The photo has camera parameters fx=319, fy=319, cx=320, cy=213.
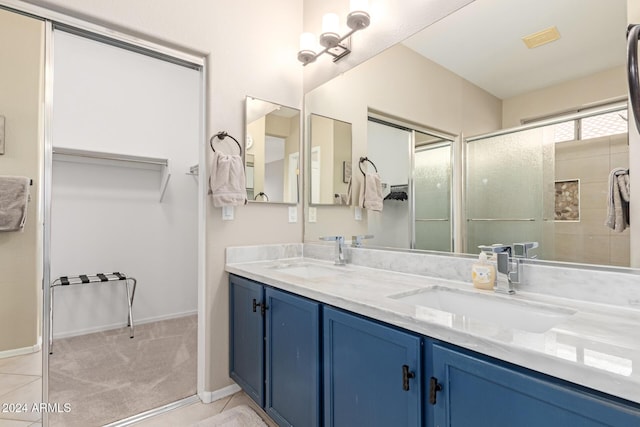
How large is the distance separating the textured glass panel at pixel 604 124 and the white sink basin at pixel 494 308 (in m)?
0.63

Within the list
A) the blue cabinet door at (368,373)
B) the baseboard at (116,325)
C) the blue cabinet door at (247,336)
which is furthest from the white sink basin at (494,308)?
the baseboard at (116,325)

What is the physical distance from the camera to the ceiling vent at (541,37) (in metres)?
1.23

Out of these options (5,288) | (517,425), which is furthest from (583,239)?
(5,288)

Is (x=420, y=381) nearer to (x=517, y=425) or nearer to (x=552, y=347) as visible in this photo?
(x=517, y=425)

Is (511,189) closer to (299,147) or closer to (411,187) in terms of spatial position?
(411,187)

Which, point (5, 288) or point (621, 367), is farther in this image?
point (5, 288)

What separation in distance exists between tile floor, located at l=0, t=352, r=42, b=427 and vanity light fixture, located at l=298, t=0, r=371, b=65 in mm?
2676

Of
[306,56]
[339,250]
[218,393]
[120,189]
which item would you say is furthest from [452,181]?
[120,189]

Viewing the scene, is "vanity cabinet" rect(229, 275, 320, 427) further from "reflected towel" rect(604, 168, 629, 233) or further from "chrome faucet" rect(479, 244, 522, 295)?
"reflected towel" rect(604, 168, 629, 233)

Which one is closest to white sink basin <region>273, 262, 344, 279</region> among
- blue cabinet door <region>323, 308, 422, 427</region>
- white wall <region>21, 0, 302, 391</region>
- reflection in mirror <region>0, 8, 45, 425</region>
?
white wall <region>21, 0, 302, 391</region>

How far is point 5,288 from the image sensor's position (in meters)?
2.21

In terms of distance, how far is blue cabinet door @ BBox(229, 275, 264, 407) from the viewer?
169 cm

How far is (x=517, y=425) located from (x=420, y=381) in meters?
0.25

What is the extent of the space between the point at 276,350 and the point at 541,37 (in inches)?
70.1
